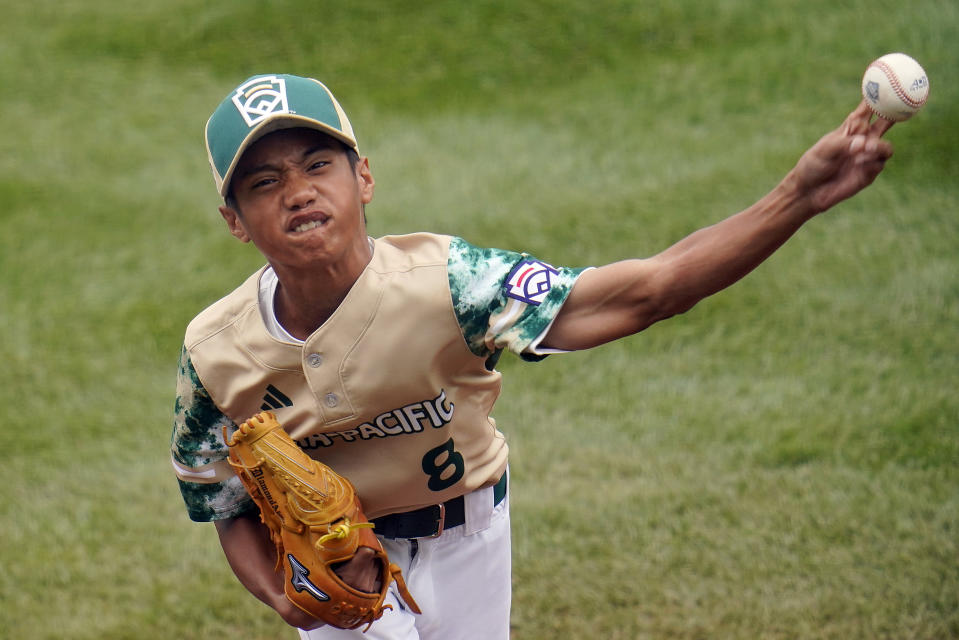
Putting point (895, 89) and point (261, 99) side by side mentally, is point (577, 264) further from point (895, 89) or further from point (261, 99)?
point (895, 89)

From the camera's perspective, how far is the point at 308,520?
113 inches

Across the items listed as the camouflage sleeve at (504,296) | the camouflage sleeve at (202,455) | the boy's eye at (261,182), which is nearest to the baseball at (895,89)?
the camouflage sleeve at (504,296)

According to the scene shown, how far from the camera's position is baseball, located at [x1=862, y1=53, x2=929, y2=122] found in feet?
7.70

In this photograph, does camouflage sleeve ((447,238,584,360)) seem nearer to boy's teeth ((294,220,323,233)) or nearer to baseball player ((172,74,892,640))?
baseball player ((172,74,892,640))

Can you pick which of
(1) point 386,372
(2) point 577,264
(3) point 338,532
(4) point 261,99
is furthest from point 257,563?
→ (2) point 577,264

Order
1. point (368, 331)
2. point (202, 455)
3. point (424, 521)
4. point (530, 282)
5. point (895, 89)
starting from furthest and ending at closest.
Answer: point (424, 521), point (202, 455), point (368, 331), point (530, 282), point (895, 89)

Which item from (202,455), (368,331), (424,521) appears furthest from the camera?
(424,521)

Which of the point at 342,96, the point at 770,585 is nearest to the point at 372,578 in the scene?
the point at 770,585

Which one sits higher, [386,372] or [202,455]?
[386,372]

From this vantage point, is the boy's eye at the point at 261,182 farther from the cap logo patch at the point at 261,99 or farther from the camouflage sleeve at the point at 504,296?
the camouflage sleeve at the point at 504,296

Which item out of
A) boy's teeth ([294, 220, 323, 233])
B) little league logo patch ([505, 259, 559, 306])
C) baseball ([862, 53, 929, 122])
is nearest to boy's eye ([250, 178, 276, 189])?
boy's teeth ([294, 220, 323, 233])

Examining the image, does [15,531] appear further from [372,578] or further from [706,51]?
[706,51]

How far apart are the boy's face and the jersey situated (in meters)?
0.14

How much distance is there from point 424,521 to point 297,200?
1043mm
